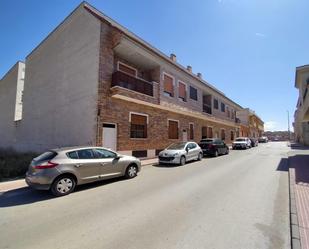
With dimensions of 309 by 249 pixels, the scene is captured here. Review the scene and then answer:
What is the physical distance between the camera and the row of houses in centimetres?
1220

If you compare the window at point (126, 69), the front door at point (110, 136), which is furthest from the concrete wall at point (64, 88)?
the window at point (126, 69)

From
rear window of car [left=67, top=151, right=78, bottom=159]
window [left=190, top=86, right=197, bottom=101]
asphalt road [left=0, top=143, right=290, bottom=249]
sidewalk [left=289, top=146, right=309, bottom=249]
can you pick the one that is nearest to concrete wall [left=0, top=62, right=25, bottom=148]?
rear window of car [left=67, top=151, right=78, bottom=159]

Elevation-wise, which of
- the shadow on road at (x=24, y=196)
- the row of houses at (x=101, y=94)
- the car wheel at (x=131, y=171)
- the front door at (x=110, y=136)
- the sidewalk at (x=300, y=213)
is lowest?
the shadow on road at (x=24, y=196)

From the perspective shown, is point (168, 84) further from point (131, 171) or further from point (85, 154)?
point (85, 154)

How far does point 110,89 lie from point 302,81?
2269 centimetres

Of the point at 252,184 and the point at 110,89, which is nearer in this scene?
the point at 252,184

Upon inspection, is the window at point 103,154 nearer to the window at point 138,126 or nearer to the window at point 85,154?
the window at point 85,154

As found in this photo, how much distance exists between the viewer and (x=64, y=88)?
570 inches

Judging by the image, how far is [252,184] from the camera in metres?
7.34

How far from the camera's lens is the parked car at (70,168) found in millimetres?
6098

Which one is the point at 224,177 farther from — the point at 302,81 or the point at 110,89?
the point at 302,81

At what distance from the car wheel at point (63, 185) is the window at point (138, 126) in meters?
7.52

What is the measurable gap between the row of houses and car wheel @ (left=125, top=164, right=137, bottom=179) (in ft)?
11.6

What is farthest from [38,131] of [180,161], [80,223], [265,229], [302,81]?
[302,81]
